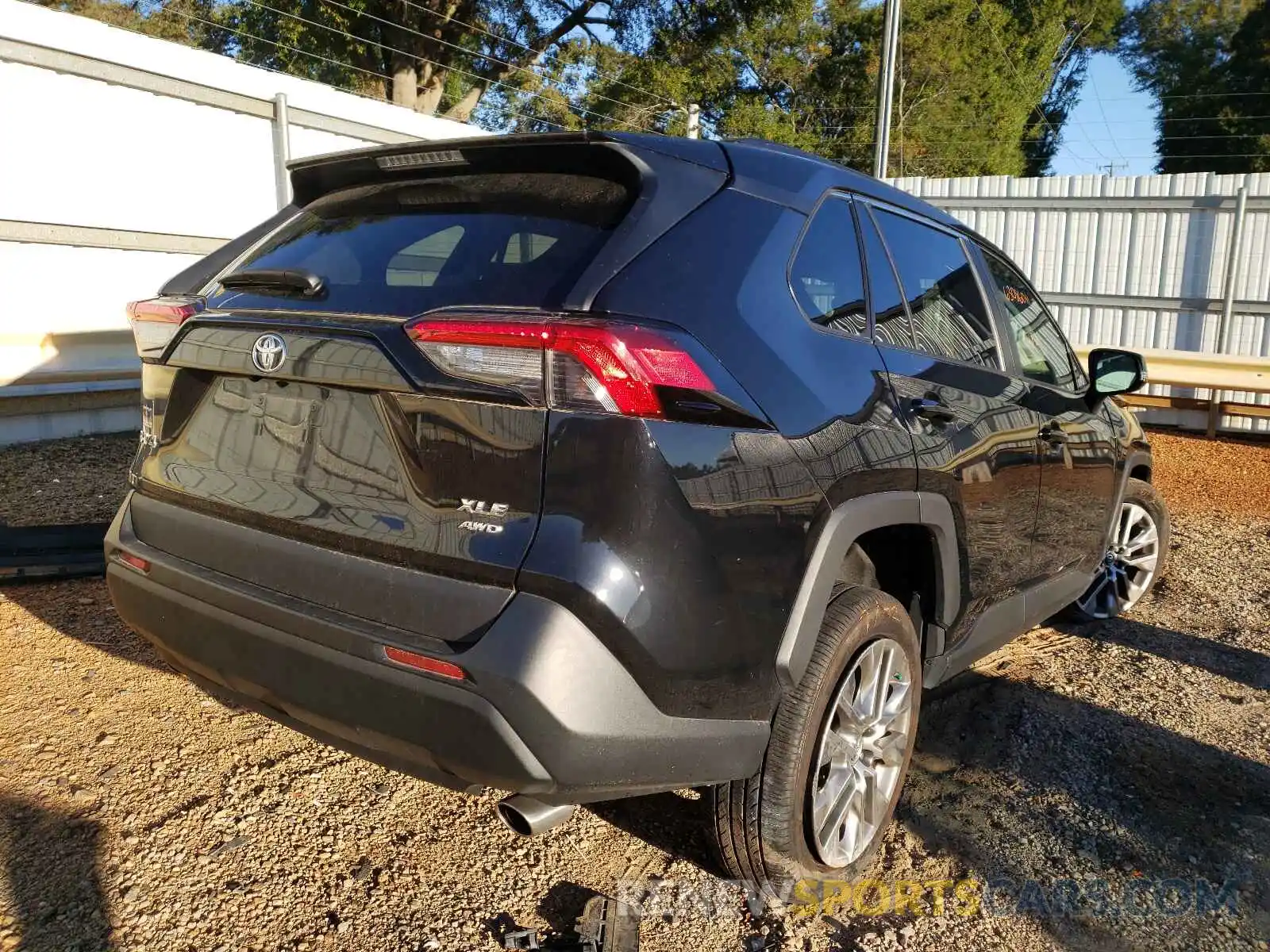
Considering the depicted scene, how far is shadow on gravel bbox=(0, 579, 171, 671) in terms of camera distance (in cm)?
378

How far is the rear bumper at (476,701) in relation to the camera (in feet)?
5.98

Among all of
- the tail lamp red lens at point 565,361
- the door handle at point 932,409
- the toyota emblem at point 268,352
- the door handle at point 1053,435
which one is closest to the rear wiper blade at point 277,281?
the toyota emblem at point 268,352

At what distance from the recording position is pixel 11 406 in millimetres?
6965

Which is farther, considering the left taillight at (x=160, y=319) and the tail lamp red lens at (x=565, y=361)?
the left taillight at (x=160, y=319)

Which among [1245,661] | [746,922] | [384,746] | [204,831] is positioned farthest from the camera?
[1245,661]

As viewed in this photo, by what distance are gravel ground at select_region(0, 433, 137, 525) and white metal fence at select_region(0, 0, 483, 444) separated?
319 mm

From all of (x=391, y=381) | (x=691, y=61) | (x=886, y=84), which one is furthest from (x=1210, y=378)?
(x=691, y=61)

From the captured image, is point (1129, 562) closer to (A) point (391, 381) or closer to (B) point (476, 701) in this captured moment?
(B) point (476, 701)

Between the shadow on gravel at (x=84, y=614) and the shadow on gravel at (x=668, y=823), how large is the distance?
1.87 meters

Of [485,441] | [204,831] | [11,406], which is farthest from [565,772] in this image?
[11,406]

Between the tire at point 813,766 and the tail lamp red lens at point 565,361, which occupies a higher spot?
the tail lamp red lens at point 565,361

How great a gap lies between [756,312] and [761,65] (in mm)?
28058

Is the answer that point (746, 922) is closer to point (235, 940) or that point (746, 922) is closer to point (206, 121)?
point (235, 940)

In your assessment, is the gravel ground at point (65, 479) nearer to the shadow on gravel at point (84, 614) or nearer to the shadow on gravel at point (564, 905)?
the shadow on gravel at point (84, 614)
